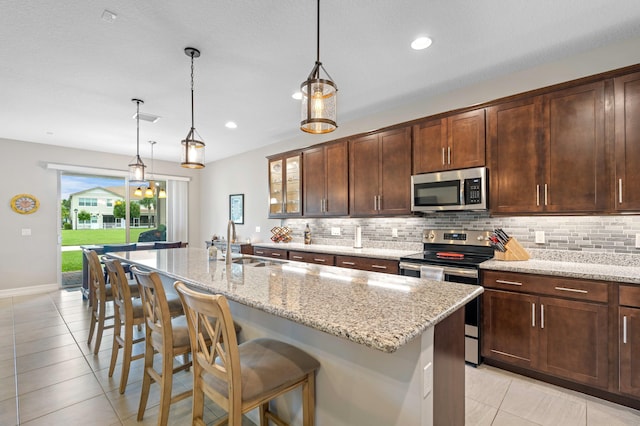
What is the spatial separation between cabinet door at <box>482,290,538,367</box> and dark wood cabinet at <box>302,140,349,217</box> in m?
2.06

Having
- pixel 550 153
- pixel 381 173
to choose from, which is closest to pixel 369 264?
pixel 381 173

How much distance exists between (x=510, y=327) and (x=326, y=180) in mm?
2782

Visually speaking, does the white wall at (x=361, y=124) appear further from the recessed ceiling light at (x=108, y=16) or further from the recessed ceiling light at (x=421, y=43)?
the recessed ceiling light at (x=108, y=16)

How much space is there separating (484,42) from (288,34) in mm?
1610

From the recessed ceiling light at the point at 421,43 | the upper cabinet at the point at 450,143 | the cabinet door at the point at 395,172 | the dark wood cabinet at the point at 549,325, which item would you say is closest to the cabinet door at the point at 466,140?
the upper cabinet at the point at 450,143

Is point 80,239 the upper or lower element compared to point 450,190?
lower

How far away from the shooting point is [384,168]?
12.4ft

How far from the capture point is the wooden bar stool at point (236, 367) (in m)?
1.19

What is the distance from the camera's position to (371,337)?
954mm

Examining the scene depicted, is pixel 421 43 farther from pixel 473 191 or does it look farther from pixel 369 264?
pixel 369 264

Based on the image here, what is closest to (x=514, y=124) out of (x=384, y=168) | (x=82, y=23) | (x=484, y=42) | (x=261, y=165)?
(x=484, y=42)

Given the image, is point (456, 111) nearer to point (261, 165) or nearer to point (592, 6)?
point (592, 6)

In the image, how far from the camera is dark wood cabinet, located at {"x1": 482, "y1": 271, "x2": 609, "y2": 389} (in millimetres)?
2217

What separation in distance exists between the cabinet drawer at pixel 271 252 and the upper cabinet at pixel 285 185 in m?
0.63
